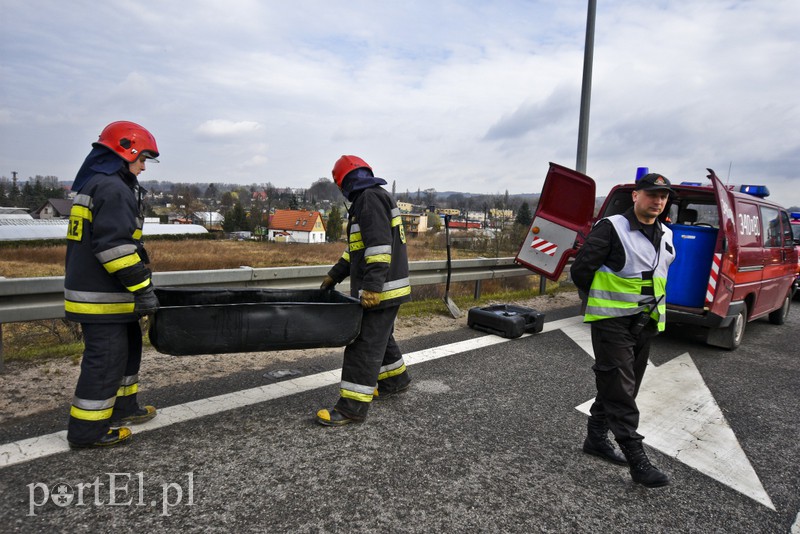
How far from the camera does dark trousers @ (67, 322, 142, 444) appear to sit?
9.39 feet

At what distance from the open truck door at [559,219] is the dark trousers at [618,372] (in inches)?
171

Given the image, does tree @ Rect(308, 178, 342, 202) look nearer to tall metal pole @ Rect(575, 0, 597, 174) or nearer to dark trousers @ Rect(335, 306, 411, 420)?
dark trousers @ Rect(335, 306, 411, 420)

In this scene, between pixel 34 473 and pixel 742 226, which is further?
pixel 742 226

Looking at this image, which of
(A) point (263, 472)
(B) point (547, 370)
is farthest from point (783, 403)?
(A) point (263, 472)

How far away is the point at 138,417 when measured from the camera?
3.24m

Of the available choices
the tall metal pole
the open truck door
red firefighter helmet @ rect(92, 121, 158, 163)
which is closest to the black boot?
red firefighter helmet @ rect(92, 121, 158, 163)

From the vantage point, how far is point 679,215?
6.87m

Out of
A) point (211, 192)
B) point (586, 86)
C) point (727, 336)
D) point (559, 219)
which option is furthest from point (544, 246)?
point (211, 192)

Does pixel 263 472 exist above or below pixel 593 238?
below

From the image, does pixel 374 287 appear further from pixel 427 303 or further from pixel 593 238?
pixel 427 303

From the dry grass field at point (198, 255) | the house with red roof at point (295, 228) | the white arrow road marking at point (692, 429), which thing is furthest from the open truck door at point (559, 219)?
the house with red roof at point (295, 228)

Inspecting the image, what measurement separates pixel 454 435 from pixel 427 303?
4407 millimetres

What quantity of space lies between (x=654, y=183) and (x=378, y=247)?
180 centimetres

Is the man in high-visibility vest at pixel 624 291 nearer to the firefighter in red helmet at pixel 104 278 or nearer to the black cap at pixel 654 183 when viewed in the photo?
the black cap at pixel 654 183
